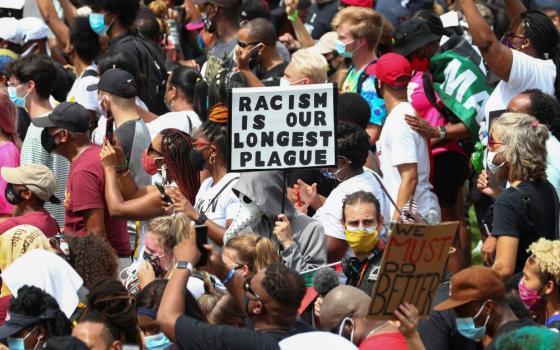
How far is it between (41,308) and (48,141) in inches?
99.6

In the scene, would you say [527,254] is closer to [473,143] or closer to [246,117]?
[246,117]

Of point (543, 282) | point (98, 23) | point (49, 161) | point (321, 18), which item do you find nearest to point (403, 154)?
Answer: point (543, 282)

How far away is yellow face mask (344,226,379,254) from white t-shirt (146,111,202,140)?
94.0 inches

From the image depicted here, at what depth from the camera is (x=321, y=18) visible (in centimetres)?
1345

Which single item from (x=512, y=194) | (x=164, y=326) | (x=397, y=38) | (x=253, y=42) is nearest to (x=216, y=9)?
(x=253, y=42)

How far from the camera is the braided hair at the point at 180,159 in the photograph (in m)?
8.72

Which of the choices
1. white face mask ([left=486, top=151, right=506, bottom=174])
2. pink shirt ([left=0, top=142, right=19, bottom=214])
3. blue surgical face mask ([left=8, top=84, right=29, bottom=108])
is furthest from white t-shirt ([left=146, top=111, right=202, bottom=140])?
white face mask ([left=486, top=151, right=506, bottom=174])

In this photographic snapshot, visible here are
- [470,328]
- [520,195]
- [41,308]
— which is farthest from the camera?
[520,195]

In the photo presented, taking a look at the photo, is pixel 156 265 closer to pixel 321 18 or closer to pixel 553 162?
pixel 553 162

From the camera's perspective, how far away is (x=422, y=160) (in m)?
9.48

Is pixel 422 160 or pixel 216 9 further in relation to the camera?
pixel 216 9

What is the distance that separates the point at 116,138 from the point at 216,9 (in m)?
2.84

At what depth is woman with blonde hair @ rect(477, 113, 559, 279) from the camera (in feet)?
25.0

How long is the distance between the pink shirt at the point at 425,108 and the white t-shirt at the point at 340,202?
6.00 ft
